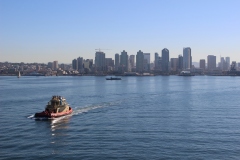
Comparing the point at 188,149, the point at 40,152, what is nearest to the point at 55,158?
the point at 40,152

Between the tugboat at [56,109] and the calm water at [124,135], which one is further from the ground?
the tugboat at [56,109]

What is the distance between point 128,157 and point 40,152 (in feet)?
16.3

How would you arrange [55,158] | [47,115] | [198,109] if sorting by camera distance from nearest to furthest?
[55,158], [47,115], [198,109]

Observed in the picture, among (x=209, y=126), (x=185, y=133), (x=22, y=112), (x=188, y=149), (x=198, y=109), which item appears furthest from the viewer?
(x=198, y=109)

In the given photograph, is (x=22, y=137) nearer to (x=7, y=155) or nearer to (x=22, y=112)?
(x=7, y=155)

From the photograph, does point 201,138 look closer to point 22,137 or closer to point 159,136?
point 159,136

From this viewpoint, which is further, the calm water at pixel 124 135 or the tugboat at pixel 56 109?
the tugboat at pixel 56 109

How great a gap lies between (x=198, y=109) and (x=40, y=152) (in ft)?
72.2

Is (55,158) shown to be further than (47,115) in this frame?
No

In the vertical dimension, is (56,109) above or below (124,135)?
above

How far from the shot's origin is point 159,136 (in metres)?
23.7

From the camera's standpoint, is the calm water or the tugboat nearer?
the calm water

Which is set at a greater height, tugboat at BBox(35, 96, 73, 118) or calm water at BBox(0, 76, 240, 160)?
tugboat at BBox(35, 96, 73, 118)

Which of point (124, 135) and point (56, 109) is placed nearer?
point (124, 135)
